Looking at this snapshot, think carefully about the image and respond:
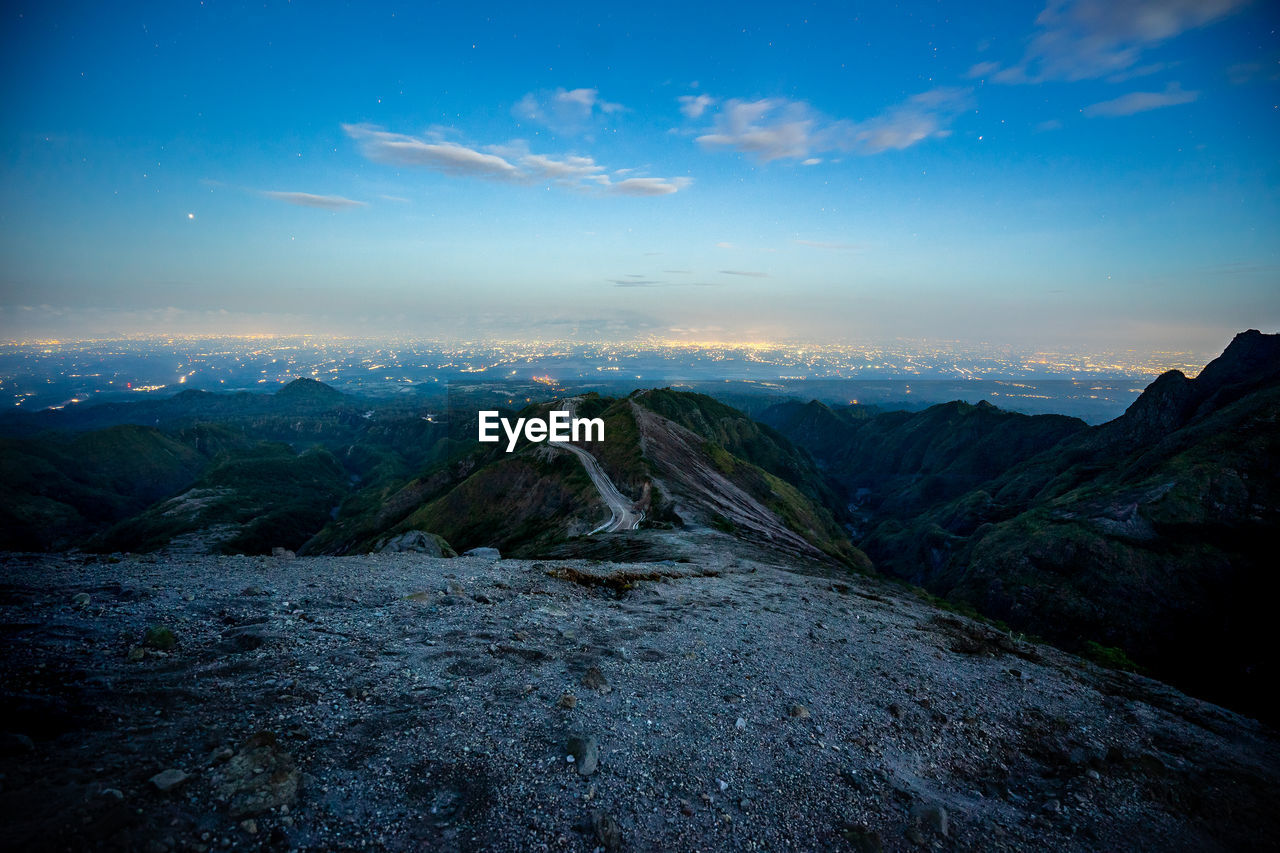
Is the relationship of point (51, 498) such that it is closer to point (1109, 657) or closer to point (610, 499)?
point (610, 499)

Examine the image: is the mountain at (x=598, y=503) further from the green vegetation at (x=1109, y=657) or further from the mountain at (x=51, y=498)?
the mountain at (x=51, y=498)

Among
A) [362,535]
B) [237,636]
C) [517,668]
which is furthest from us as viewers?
[362,535]

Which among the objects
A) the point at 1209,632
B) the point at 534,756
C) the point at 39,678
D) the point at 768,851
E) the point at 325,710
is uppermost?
the point at 39,678

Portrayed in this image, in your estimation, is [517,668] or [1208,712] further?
[1208,712]

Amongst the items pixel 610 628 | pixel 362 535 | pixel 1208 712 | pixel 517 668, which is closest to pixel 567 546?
pixel 610 628

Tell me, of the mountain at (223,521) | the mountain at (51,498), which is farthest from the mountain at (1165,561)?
the mountain at (51,498)

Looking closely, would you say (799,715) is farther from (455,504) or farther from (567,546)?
(455,504)
